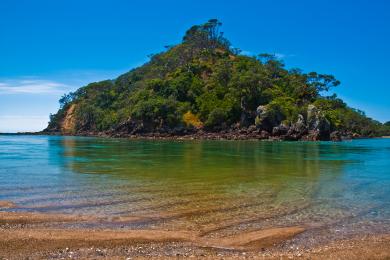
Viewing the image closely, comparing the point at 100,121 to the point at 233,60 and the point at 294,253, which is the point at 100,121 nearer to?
the point at 233,60

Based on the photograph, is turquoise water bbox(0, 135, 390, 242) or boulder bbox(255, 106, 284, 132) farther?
boulder bbox(255, 106, 284, 132)

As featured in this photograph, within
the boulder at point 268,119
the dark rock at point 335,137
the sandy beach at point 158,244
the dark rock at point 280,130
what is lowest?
the sandy beach at point 158,244

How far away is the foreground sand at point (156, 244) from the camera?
37.2 feet

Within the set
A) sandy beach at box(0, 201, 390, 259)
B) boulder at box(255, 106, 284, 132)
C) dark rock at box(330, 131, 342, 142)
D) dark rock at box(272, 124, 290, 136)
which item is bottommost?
sandy beach at box(0, 201, 390, 259)

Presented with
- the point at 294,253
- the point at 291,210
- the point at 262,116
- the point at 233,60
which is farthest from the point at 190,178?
the point at 233,60

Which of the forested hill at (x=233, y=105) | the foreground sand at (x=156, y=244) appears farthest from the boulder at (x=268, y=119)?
the foreground sand at (x=156, y=244)

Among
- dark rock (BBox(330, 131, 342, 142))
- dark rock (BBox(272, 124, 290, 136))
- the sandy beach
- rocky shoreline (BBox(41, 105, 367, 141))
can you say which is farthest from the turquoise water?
dark rock (BBox(330, 131, 342, 142))

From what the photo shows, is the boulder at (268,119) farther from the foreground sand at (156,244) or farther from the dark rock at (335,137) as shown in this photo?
the foreground sand at (156,244)

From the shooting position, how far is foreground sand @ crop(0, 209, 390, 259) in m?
11.3

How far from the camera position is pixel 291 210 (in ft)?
60.2

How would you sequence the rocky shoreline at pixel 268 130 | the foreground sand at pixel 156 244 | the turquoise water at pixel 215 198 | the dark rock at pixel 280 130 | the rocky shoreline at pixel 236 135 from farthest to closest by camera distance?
the dark rock at pixel 280 130 → the rocky shoreline at pixel 268 130 → the rocky shoreline at pixel 236 135 → the turquoise water at pixel 215 198 → the foreground sand at pixel 156 244

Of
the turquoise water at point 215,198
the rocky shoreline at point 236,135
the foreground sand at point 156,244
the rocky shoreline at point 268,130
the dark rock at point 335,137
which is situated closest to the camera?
the foreground sand at point 156,244

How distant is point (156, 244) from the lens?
12383 millimetres

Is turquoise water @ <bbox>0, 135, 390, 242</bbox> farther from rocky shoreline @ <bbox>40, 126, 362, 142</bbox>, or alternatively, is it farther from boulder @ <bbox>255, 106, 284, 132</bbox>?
boulder @ <bbox>255, 106, 284, 132</bbox>
